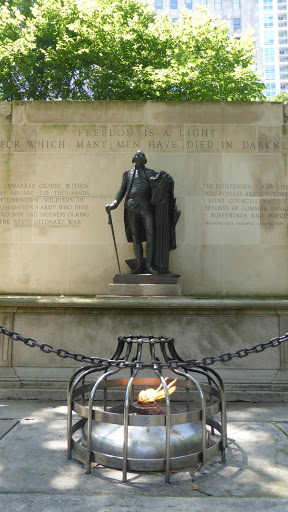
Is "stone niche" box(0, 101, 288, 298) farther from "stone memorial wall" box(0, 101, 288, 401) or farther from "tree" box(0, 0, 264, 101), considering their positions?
"tree" box(0, 0, 264, 101)

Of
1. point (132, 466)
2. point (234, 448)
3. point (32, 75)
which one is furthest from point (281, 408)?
point (32, 75)

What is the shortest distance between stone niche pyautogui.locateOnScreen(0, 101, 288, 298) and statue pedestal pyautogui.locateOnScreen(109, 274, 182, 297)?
50.9 inches

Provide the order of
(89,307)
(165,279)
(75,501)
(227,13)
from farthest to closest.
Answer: (227,13), (165,279), (89,307), (75,501)

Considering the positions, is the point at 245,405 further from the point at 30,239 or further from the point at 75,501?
the point at 30,239

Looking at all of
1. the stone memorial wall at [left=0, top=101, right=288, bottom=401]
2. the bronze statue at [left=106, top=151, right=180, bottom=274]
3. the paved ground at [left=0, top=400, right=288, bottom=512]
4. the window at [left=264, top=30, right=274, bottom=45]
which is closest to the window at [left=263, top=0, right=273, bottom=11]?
the window at [left=264, top=30, right=274, bottom=45]

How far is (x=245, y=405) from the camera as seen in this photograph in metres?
5.68

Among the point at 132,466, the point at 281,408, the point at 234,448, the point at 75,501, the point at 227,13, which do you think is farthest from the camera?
the point at 227,13

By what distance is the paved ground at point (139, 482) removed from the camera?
9.02ft

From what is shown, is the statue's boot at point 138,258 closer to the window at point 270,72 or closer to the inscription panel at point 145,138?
the inscription panel at point 145,138

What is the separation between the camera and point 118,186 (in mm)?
9195

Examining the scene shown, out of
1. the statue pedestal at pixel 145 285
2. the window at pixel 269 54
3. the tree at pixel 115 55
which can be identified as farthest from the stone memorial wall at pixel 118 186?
the window at pixel 269 54

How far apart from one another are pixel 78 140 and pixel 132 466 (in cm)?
773

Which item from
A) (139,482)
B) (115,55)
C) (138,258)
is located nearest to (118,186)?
(138,258)

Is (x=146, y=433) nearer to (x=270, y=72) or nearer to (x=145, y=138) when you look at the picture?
(x=145, y=138)
